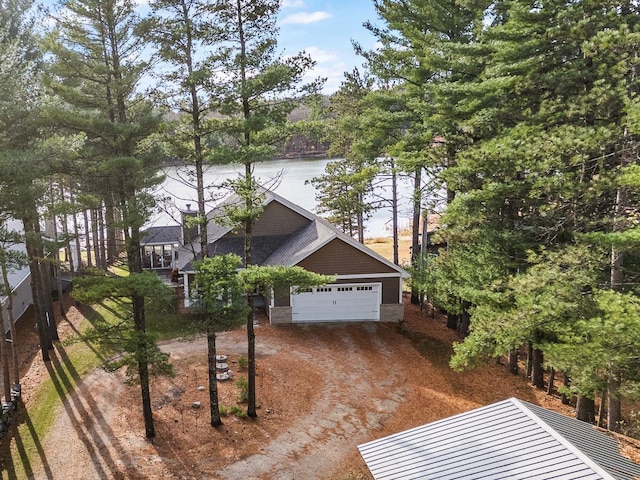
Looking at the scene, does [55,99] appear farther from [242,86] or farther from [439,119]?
[439,119]

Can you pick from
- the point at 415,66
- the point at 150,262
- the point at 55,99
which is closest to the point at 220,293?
the point at 55,99

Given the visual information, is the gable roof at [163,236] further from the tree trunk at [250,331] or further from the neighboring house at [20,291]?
the tree trunk at [250,331]

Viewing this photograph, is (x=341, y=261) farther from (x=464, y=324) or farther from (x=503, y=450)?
(x=503, y=450)

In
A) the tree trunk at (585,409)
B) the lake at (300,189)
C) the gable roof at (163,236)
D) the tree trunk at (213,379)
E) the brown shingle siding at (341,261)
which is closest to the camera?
the tree trunk at (213,379)

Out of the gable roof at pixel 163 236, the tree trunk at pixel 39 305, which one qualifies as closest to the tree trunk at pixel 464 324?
the gable roof at pixel 163 236

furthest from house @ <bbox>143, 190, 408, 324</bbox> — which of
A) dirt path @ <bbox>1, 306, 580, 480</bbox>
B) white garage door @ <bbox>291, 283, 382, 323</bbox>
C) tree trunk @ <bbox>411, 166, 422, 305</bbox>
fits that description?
tree trunk @ <bbox>411, 166, 422, 305</bbox>
